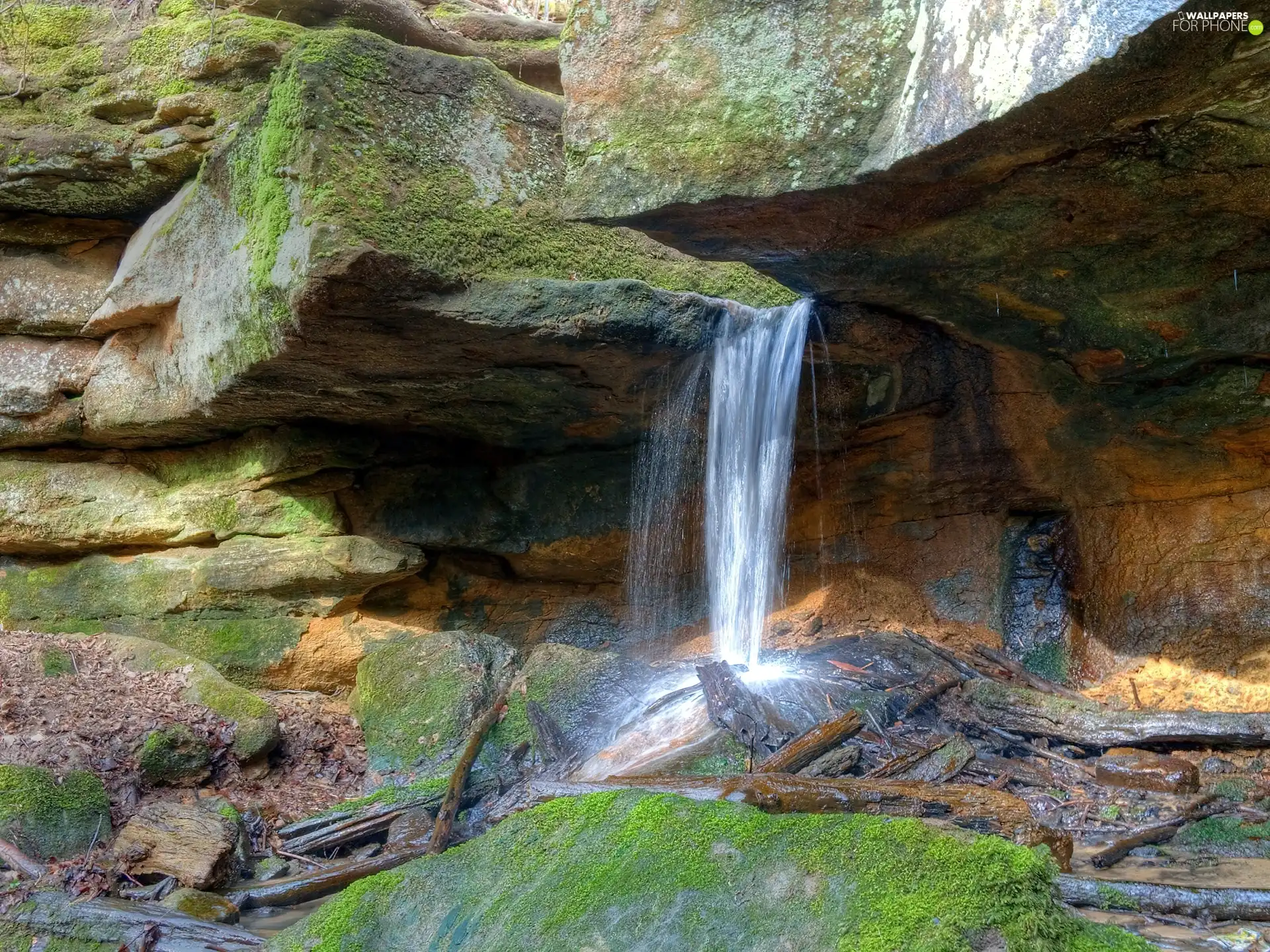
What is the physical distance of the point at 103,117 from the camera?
332 inches

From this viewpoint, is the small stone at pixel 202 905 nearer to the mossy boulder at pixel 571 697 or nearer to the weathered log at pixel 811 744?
the mossy boulder at pixel 571 697

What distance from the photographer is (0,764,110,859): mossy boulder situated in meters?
5.11

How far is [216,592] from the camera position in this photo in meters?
8.23

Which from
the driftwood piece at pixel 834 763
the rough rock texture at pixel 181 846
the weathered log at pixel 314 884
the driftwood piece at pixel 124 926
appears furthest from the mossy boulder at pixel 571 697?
the driftwood piece at pixel 124 926

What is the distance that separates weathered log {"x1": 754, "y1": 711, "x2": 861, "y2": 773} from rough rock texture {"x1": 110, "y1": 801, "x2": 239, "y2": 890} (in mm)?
2828

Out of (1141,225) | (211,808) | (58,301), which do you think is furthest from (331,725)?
(1141,225)

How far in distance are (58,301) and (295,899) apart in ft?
19.8

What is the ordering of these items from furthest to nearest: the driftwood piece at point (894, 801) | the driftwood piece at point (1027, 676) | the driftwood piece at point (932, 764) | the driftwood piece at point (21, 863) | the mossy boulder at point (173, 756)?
the driftwood piece at point (1027, 676), the mossy boulder at point (173, 756), the driftwood piece at point (932, 764), the driftwood piece at point (21, 863), the driftwood piece at point (894, 801)

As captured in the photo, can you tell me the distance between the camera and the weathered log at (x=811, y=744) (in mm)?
5426

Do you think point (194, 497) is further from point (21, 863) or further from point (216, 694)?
point (21, 863)

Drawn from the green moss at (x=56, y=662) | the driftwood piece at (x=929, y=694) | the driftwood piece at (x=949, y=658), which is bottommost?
the driftwood piece at (x=929, y=694)

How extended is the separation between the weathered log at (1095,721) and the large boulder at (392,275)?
Answer: 3.11m

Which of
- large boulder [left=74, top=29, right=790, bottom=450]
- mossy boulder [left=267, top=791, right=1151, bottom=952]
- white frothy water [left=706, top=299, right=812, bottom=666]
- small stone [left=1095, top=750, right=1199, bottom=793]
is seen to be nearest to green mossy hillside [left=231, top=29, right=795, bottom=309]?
large boulder [left=74, top=29, right=790, bottom=450]

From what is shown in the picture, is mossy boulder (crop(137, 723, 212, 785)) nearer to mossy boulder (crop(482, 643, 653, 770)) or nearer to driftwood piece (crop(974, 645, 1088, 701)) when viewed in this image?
mossy boulder (crop(482, 643, 653, 770))
